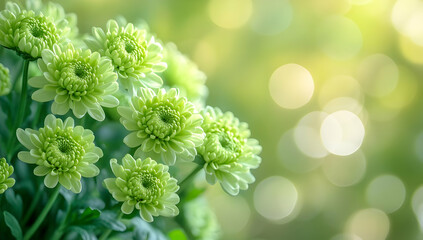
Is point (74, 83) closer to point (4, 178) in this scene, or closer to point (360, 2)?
point (4, 178)

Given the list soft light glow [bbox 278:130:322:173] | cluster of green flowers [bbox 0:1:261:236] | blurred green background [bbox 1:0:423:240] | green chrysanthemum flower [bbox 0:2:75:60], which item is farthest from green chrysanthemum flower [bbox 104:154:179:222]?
soft light glow [bbox 278:130:322:173]

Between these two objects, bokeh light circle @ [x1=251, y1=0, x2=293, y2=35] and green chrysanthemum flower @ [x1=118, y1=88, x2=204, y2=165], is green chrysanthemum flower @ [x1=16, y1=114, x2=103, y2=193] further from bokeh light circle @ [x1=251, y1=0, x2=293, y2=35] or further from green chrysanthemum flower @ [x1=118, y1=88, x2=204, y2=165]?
bokeh light circle @ [x1=251, y1=0, x2=293, y2=35]

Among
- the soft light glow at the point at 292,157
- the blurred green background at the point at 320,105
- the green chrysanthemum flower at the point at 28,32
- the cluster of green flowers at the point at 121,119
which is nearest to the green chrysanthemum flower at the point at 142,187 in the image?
the cluster of green flowers at the point at 121,119

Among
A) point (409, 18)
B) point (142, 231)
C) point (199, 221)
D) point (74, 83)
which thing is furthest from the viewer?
point (409, 18)

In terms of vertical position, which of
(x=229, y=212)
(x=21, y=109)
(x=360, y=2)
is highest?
(x=360, y=2)

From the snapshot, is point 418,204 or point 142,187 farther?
point 418,204

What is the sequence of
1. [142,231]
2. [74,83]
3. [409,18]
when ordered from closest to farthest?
[74,83], [142,231], [409,18]

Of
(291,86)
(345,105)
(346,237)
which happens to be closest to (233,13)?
(291,86)
